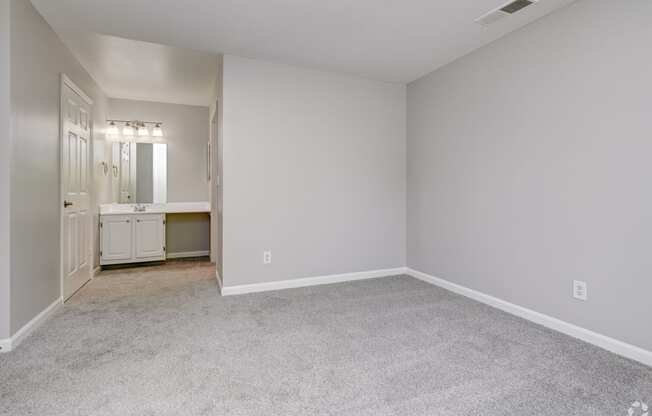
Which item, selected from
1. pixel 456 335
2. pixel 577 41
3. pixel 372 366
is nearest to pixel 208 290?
pixel 372 366

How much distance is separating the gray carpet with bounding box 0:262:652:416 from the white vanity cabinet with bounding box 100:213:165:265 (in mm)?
1514

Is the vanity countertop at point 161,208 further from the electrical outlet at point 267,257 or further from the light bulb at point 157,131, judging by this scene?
the electrical outlet at point 267,257

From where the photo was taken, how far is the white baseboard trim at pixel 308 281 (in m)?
3.40

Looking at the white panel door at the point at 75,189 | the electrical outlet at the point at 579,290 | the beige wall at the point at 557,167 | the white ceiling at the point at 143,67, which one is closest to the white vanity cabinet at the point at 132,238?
the white panel door at the point at 75,189

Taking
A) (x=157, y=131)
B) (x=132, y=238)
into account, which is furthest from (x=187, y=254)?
(x=157, y=131)

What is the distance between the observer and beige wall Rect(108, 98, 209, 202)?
5242 mm

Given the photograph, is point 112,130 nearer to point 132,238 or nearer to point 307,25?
point 132,238

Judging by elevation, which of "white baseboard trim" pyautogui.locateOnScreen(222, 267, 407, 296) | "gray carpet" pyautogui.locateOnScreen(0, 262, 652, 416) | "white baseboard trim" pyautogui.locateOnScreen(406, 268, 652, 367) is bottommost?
"gray carpet" pyautogui.locateOnScreen(0, 262, 652, 416)

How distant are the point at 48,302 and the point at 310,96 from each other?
9.89 feet

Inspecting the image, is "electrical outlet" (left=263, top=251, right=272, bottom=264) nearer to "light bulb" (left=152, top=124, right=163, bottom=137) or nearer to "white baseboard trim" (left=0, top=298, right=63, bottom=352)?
"white baseboard trim" (left=0, top=298, right=63, bottom=352)

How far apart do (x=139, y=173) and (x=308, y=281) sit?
10.7 feet

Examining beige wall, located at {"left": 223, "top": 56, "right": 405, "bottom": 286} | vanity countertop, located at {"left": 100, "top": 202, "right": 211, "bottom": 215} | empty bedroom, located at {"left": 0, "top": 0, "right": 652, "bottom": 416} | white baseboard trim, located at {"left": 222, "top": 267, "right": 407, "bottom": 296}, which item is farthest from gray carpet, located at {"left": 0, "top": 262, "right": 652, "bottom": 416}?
vanity countertop, located at {"left": 100, "top": 202, "right": 211, "bottom": 215}

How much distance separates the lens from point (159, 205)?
5.19m

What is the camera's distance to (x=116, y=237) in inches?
175
